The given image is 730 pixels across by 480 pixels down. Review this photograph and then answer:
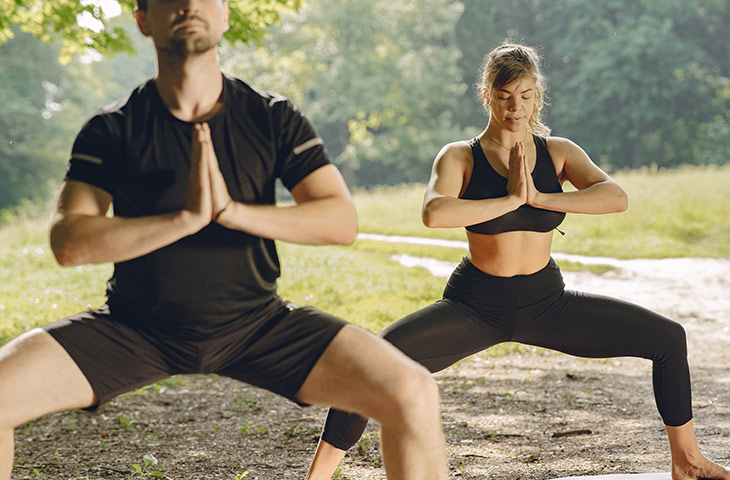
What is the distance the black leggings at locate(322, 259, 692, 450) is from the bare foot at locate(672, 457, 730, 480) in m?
0.20

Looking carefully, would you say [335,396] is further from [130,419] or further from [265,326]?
[130,419]

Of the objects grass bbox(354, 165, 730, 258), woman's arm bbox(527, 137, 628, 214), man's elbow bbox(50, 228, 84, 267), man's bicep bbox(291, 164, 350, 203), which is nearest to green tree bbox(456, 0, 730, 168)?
grass bbox(354, 165, 730, 258)

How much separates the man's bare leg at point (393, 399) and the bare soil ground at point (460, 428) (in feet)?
6.90

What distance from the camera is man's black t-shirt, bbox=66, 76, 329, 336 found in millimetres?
2477

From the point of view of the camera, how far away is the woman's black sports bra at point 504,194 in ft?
11.7

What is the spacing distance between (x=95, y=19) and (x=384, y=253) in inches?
289

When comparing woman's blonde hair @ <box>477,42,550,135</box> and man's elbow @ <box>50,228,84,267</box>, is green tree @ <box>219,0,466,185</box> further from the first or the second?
man's elbow @ <box>50,228,84,267</box>

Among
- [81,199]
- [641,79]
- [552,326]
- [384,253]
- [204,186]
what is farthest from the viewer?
[641,79]

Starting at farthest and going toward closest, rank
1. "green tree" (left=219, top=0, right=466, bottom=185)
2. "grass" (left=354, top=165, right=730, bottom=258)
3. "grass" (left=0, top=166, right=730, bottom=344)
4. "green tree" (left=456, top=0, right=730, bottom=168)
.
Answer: "green tree" (left=219, top=0, right=466, bottom=185) < "green tree" (left=456, top=0, right=730, bottom=168) < "grass" (left=354, top=165, right=730, bottom=258) < "grass" (left=0, top=166, right=730, bottom=344)

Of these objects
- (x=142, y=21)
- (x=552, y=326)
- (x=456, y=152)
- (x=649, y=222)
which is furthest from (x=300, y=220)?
(x=649, y=222)

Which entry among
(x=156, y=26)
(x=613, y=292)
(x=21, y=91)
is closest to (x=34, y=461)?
(x=156, y=26)

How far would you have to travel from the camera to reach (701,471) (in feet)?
11.8

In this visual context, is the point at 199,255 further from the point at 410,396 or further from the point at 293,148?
the point at 410,396

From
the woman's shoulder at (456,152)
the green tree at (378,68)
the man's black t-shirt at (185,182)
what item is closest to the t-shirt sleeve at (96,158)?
the man's black t-shirt at (185,182)
